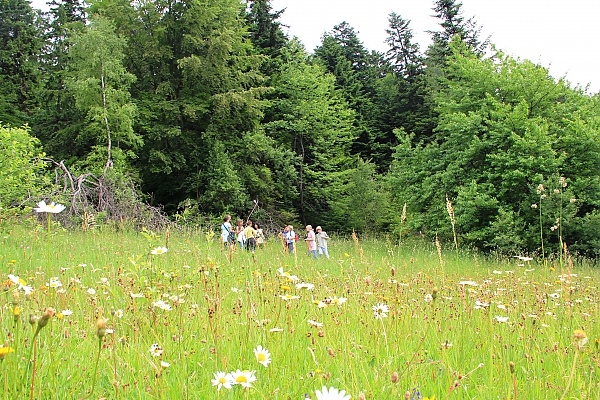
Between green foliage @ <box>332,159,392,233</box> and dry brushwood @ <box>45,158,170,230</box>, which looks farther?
green foliage @ <box>332,159,392,233</box>

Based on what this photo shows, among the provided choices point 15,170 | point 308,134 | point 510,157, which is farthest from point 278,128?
point 15,170

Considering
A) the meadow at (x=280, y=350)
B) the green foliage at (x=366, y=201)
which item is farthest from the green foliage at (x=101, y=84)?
the meadow at (x=280, y=350)

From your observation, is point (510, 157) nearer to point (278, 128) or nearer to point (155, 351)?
point (278, 128)

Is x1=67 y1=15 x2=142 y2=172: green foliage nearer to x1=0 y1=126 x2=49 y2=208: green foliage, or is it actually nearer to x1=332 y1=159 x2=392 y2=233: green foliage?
x1=0 y1=126 x2=49 y2=208: green foliage

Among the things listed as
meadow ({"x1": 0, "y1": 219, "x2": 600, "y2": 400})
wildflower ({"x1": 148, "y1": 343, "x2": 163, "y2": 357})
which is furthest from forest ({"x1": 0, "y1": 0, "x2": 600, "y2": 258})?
wildflower ({"x1": 148, "y1": 343, "x2": 163, "y2": 357})

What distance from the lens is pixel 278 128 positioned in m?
24.8

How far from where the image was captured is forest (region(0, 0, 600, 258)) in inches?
531

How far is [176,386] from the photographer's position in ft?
5.89

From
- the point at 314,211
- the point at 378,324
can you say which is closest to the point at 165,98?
the point at 314,211

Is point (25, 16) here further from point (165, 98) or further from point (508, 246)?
point (508, 246)

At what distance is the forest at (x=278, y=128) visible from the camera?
13477 mm

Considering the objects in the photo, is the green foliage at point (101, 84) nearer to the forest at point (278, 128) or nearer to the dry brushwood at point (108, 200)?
the forest at point (278, 128)

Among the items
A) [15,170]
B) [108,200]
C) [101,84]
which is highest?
[101,84]

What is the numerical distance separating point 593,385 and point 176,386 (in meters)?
1.66
